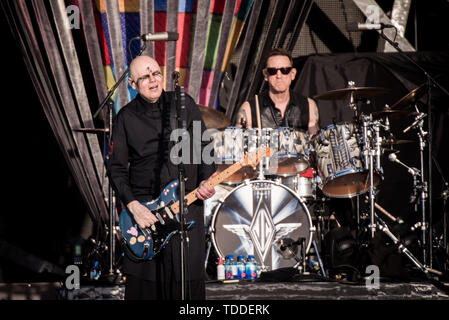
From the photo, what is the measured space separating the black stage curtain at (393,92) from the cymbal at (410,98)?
4.19ft

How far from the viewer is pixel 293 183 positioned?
18.7ft

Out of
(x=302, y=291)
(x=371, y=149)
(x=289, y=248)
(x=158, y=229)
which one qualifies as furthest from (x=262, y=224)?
(x=158, y=229)

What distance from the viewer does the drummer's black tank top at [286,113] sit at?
578 cm

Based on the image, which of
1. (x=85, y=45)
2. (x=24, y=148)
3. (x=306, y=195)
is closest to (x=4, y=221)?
(x=24, y=148)

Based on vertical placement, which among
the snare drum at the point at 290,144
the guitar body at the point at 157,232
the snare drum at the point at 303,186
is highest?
the snare drum at the point at 290,144

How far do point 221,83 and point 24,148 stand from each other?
2448mm

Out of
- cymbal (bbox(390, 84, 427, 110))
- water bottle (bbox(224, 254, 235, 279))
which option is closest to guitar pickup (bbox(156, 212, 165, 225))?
water bottle (bbox(224, 254, 235, 279))

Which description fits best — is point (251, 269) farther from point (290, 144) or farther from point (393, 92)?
point (393, 92)

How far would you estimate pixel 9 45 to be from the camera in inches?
255

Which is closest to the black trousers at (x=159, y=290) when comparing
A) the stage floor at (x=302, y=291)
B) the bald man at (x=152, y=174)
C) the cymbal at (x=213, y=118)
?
the bald man at (x=152, y=174)

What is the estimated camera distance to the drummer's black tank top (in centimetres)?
578

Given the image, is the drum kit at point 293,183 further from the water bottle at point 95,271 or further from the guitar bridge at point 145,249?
the guitar bridge at point 145,249

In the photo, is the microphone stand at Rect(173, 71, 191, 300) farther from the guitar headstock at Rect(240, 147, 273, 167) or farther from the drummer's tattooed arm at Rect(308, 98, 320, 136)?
the drummer's tattooed arm at Rect(308, 98, 320, 136)
